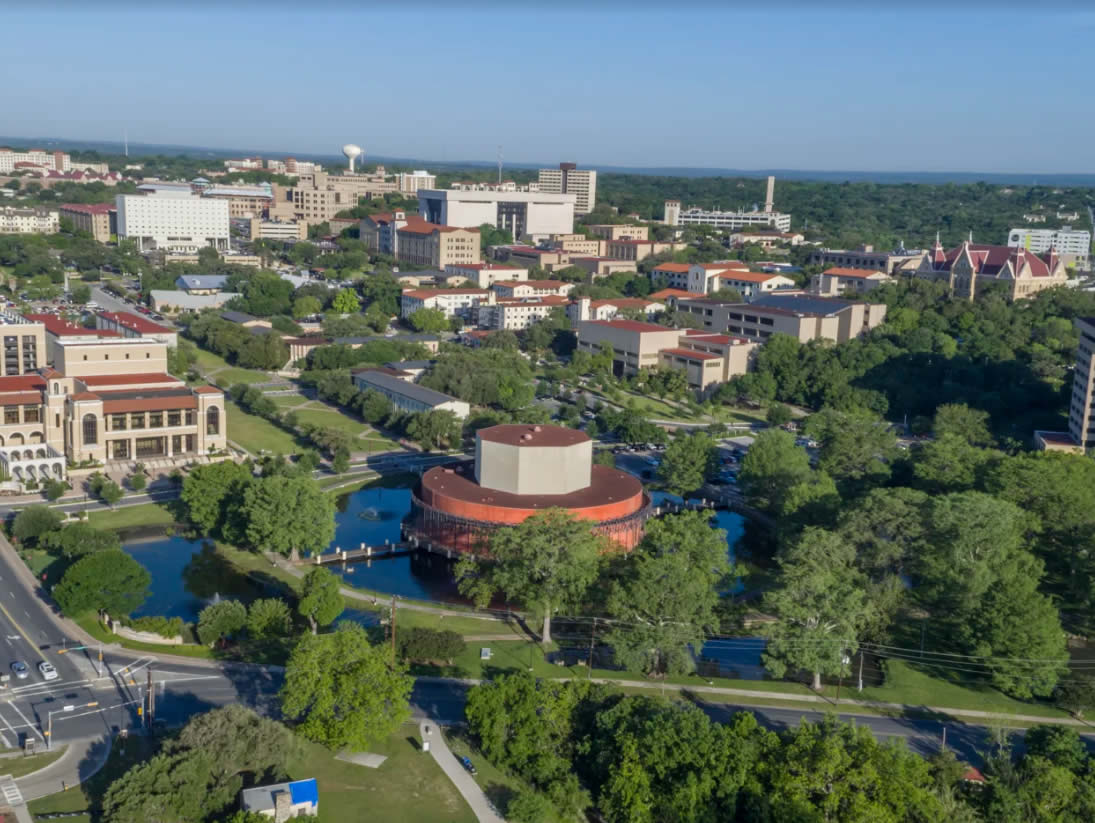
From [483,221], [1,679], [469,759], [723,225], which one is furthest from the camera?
[723,225]

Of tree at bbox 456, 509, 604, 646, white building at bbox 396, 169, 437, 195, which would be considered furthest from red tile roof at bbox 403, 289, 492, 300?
white building at bbox 396, 169, 437, 195

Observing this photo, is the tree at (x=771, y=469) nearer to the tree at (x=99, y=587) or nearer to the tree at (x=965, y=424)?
the tree at (x=965, y=424)

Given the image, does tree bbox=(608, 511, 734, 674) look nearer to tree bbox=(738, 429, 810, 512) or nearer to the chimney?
the chimney

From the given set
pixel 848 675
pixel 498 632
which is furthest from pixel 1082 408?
pixel 498 632

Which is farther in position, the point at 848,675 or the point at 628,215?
the point at 628,215

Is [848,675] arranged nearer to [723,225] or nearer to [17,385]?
[17,385]

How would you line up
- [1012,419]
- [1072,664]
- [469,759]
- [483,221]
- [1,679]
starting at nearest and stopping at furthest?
[469,759]
[1,679]
[1072,664]
[1012,419]
[483,221]

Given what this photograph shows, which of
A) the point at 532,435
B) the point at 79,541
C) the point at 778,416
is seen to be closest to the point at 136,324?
the point at 79,541

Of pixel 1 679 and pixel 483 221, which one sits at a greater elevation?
pixel 483 221
